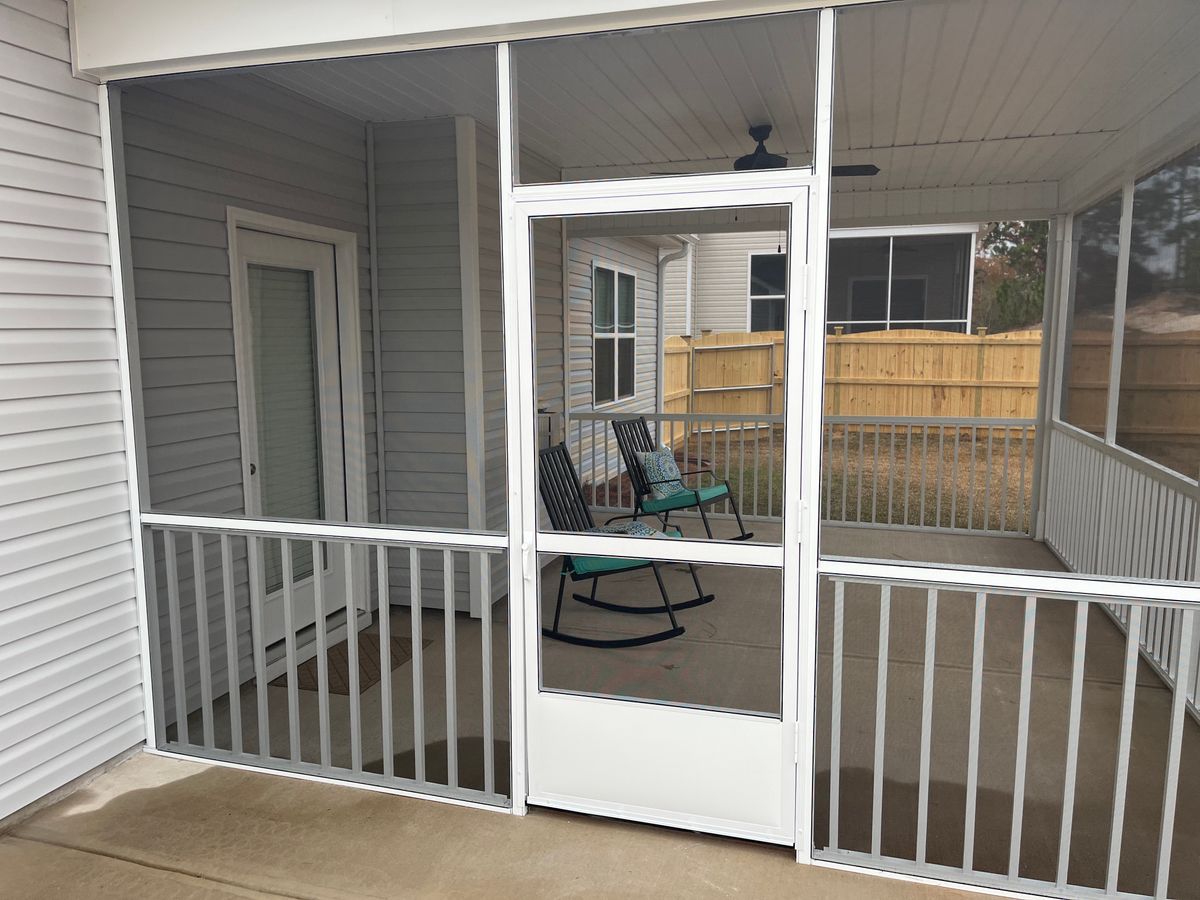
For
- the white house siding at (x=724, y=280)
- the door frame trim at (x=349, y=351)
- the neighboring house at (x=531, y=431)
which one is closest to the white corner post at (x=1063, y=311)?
the neighboring house at (x=531, y=431)

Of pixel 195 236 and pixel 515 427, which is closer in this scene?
pixel 515 427

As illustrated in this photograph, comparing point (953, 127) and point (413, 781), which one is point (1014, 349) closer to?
point (953, 127)

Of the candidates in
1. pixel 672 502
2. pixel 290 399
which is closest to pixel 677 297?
pixel 672 502

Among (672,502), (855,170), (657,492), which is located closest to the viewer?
(855,170)

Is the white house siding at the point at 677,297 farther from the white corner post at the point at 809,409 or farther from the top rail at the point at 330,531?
the white corner post at the point at 809,409

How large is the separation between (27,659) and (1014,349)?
1049cm

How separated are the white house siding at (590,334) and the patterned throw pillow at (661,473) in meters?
0.92

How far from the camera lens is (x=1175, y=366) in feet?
12.5

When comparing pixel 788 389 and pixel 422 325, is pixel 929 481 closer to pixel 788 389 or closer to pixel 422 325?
pixel 422 325

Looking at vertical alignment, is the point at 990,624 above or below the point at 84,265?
below

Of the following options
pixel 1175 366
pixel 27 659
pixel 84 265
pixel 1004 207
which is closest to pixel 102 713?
pixel 27 659

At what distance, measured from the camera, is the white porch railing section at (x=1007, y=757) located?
2.14m

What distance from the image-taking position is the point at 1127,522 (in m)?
4.25

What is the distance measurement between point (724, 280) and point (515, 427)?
1004cm
